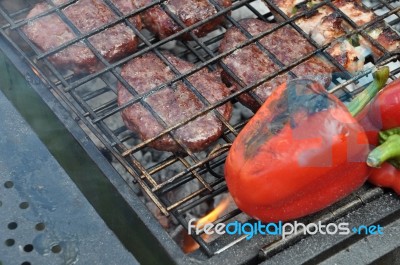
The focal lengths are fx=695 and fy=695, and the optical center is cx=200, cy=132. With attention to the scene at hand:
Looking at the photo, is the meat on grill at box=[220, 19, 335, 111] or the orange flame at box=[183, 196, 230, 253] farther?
the meat on grill at box=[220, 19, 335, 111]

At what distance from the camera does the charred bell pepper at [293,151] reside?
1915 millimetres

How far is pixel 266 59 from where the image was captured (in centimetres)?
256

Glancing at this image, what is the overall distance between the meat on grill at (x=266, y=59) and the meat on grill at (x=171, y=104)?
84 mm

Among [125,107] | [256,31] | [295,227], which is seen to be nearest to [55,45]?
[125,107]

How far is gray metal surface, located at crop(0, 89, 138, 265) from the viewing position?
1984 mm

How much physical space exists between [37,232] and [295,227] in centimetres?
76

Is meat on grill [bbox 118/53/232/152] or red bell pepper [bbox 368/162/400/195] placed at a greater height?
meat on grill [bbox 118/53/232/152]

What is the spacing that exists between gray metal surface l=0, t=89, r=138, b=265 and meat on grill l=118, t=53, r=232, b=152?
328mm

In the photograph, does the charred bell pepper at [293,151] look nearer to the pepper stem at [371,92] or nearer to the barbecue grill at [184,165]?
the pepper stem at [371,92]

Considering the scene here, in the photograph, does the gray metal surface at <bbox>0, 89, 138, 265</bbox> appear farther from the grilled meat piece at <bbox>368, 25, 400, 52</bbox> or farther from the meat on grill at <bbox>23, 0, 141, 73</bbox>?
the grilled meat piece at <bbox>368, 25, 400, 52</bbox>

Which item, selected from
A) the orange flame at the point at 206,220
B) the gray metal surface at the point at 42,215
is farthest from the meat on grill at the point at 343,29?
the gray metal surface at the point at 42,215

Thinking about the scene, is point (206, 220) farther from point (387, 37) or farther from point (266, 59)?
point (387, 37)

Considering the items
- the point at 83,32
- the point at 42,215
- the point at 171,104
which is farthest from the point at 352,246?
the point at 83,32

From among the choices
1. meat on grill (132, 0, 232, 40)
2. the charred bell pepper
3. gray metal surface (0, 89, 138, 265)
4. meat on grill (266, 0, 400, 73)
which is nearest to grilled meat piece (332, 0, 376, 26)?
meat on grill (266, 0, 400, 73)
